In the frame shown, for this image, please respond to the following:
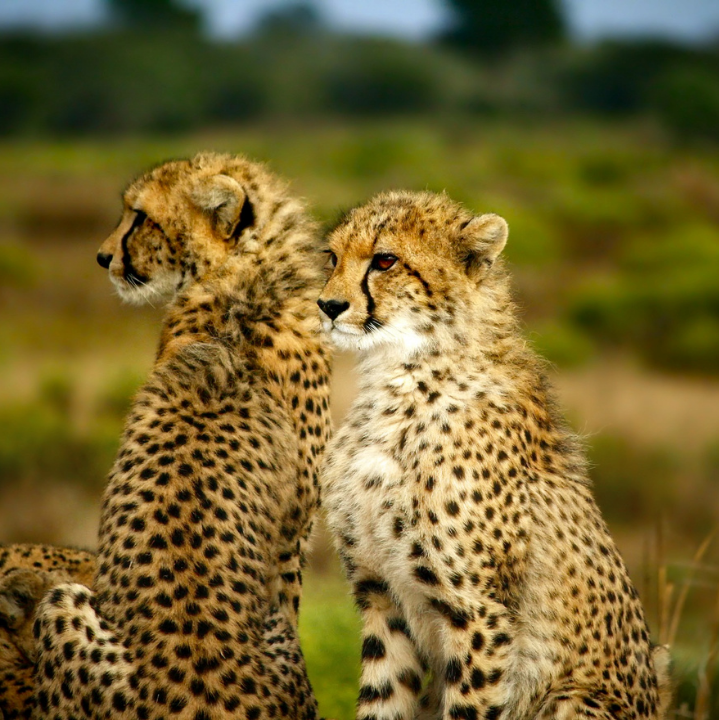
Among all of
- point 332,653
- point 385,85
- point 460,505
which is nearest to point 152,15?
point 385,85

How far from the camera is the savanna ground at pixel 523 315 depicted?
8453 mm

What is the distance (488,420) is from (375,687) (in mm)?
811

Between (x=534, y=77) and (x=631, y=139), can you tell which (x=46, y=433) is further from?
(x=534, y=77)

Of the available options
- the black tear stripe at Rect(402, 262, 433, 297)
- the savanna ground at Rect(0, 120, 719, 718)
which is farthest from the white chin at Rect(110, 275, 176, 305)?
the black tear stripe at Rect(402, 262, 433, 297)

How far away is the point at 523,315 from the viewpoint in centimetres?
1700

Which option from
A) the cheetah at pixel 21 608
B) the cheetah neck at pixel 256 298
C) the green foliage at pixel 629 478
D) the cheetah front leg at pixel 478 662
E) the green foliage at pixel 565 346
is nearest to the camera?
the cheetah front leg at pixel 478 662

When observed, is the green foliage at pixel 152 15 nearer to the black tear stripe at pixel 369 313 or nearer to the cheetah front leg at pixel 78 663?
the black tear stripe at pixel 369 313

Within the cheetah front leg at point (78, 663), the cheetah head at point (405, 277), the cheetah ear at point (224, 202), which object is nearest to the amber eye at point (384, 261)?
the cheetah head at point (405, 277)

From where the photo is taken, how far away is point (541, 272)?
69.9ft

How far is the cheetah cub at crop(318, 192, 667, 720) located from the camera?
3057mm

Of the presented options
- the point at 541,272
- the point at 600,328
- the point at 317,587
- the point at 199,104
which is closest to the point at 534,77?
the point at 199,104

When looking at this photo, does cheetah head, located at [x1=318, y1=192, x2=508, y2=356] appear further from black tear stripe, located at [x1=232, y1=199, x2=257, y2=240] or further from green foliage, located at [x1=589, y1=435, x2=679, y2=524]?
green foliage, located at [x1=589, y1=435, x2=679, y2=524]

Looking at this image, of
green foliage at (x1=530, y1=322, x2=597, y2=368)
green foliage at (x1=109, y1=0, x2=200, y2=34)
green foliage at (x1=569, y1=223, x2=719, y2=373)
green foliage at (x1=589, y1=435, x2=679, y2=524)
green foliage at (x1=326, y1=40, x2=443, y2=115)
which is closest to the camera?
green foliage at (x1=589, y1=435, x2=679, y2=524)

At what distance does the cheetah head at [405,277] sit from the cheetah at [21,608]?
1159mm
